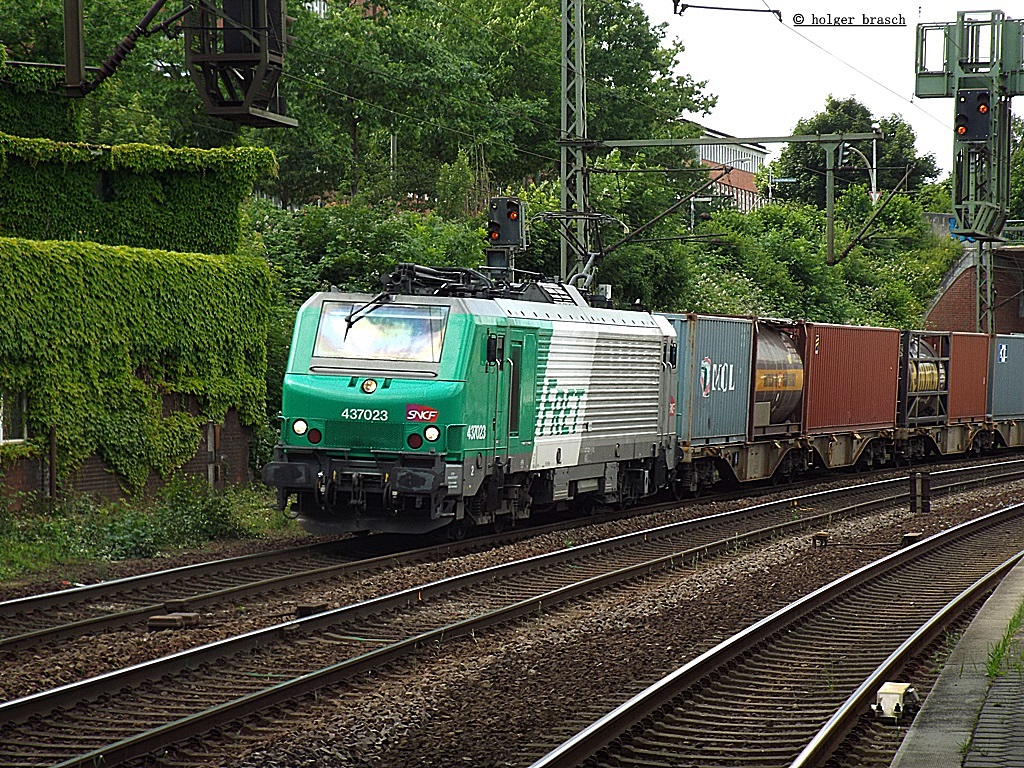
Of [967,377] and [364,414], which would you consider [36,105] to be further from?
[967,377]

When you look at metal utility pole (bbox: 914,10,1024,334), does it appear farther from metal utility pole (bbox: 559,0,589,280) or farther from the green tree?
the green tree

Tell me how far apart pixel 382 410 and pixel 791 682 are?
699 centimetres

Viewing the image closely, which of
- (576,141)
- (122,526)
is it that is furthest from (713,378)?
(122,526)

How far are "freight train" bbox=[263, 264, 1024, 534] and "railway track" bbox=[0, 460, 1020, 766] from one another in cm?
172

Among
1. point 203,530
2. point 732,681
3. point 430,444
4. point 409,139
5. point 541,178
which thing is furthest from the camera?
point 541,178

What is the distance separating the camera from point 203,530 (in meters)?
17.5

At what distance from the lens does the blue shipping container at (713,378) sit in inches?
942

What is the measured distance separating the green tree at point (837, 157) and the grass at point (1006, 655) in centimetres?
6944

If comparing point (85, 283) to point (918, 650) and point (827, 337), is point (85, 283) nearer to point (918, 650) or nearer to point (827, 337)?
point (918, 650)

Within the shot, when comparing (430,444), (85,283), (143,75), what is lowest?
(430,444)

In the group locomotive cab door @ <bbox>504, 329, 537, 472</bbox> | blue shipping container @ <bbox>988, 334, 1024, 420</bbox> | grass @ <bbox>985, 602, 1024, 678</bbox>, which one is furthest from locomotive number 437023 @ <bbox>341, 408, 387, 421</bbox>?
blue shipping container @ <bbox>988, 334, 1024, 420</bbox>

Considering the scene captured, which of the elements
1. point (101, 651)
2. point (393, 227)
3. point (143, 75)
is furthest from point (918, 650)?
point (143, 75)

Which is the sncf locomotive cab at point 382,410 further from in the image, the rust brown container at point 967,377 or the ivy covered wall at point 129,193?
the rust brown container at point 967,377

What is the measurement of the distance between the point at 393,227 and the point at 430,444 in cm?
1337
